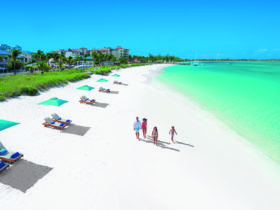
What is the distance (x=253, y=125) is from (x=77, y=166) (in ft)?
46.9

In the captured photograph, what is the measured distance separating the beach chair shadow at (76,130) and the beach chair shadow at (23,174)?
3185mm

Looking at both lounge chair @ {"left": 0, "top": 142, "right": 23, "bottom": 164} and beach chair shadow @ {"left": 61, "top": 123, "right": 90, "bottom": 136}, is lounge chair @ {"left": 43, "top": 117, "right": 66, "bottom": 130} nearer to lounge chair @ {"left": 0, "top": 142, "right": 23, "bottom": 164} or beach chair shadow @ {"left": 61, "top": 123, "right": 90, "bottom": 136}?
beach chair shadow @ {"left": 61, "top": 123, "right": 90, "bottom": 136}

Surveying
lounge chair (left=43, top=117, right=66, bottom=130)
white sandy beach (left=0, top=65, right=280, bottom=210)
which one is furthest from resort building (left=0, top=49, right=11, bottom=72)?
lounge chair (left=43, top=117, right=66, bottom=130)

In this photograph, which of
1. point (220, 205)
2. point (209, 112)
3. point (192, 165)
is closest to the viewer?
point (220, 205)

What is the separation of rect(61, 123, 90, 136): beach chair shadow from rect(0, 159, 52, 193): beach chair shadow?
3185 mm

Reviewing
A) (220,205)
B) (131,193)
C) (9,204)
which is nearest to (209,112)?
(220,205)

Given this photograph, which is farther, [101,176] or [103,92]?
[103,92]

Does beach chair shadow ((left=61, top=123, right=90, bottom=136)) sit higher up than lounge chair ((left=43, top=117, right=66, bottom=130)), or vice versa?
lounge chair ((left=43, top=117, right=66, bottom=130))

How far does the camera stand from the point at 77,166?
706 centimetres

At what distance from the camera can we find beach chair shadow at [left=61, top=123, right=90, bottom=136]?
32.7 ft

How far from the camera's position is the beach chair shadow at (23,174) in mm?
5805

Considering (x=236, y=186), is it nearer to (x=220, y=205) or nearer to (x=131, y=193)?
(x=220, y=205)

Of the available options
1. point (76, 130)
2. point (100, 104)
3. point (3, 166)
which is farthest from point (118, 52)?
point (3, 166)

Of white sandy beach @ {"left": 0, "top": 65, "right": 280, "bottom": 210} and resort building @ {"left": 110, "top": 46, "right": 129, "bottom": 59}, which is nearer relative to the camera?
white sandy beach @ {"left": 0, "top": 65, "right": 280, "bottom": 210}
